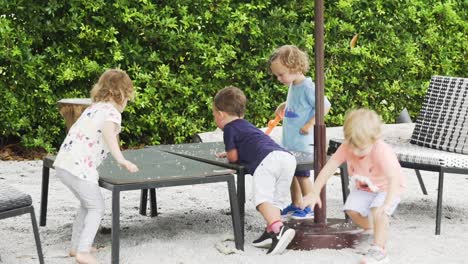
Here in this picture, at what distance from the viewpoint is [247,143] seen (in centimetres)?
530

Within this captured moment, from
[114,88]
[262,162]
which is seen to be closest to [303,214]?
[262,162]

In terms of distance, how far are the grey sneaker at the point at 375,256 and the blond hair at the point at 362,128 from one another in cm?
53

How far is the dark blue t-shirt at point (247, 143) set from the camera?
5250mm

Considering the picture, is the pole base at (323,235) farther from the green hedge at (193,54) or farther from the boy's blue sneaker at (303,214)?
the green hedge at (193,54)

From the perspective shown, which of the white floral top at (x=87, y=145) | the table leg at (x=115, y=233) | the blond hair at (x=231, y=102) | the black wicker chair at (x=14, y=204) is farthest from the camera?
the blond hair at (x=231, y=102)

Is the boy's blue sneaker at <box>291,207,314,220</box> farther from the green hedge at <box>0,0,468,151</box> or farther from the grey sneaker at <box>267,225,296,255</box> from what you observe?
the green hedge at <box>0,0,468,151</box>

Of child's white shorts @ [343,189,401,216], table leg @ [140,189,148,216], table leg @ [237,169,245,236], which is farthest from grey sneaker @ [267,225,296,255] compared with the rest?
table leg @ [140,189,148,216]

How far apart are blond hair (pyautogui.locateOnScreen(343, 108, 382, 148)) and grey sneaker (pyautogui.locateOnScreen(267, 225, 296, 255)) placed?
23.0 inches

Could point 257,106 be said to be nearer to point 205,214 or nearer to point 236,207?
point 205,214

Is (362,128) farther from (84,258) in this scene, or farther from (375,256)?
(84,258)

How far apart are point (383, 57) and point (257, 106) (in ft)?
4.81

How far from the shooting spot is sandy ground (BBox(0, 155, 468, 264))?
5.01 meters

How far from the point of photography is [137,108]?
353 inches

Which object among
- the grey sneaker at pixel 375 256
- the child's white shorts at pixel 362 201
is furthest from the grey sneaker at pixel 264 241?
the grey sneaker at pixel 375 256
